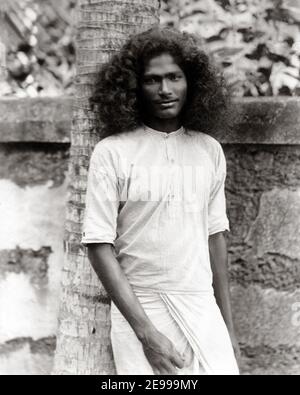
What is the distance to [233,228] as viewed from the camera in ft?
12.5

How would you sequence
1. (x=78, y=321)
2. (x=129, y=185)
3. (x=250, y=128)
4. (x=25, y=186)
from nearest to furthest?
(x=129, y=185) → (x=78, y=321) → (x=250, y=128) → (x=25, y=186)

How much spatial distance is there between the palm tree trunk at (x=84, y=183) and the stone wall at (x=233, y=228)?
0.80 metres

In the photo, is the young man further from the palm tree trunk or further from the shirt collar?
the palm tree trunk

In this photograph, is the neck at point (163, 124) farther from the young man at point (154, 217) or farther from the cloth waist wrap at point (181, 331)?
the cloth waist wrap at point (181, 331)

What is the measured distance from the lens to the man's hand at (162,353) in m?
2.66

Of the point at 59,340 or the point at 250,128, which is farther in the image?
the point at 250,128

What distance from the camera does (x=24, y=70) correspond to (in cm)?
427

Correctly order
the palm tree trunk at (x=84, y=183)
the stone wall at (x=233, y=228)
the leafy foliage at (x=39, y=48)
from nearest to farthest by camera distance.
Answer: the palm tree trunk at (x=84, y=183) < the stone wall at (x=233, y=228) < the leafy foliage at (x=39, y=48)

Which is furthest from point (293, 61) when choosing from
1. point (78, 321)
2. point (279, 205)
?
point (78, 321)

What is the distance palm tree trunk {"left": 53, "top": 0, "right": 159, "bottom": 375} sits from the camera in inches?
122

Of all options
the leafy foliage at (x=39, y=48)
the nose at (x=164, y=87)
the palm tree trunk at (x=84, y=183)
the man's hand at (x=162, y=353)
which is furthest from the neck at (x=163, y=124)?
the leafy foliage at (x=39, y=48)

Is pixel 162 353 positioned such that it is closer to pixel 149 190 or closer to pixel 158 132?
pixel 149 190
